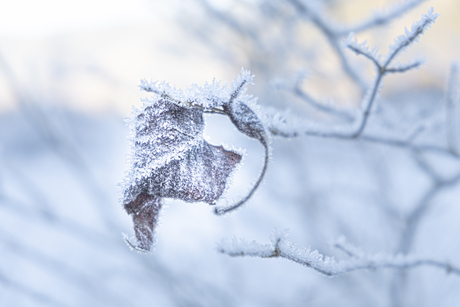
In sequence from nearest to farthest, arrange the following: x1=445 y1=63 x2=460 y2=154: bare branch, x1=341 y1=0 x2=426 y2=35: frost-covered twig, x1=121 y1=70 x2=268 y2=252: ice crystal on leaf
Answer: x1=121 y1=70 x2=268 y2=252: ice crystal on leaf < x1=341 y1=0 x2=426 y2=35: frost-covered twig < x1=445 y1=63 x2=460 y2=154: bare branch

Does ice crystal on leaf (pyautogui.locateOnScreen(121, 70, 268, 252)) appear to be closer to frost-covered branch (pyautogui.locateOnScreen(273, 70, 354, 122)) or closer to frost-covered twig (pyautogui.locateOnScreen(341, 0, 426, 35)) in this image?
frost-covered branch (pyautogui.locateOnScreen(273, 70, 354, 122))

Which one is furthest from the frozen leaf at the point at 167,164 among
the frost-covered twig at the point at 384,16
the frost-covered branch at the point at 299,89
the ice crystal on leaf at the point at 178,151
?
the frost-covered twig at the point at 384,16

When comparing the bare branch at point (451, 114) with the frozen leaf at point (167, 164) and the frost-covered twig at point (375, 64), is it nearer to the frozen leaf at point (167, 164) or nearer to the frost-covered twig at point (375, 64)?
the frost-covered twig at point (375, 64)

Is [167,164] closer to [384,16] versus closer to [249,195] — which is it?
[249,195]

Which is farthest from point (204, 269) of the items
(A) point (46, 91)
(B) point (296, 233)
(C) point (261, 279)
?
(A) point (46, 91)

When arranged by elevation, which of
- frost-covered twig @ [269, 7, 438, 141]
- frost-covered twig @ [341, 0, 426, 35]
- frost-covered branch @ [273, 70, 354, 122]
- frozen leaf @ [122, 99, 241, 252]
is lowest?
frozen leaf @ [122, 99, 241, 252]

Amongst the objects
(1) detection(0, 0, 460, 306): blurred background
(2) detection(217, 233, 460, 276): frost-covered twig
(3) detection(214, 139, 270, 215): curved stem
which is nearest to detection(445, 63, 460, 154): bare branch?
(1) detection(0, 0, 460, 306): blurred background

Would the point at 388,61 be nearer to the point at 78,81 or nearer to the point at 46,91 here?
the point at 46,91
